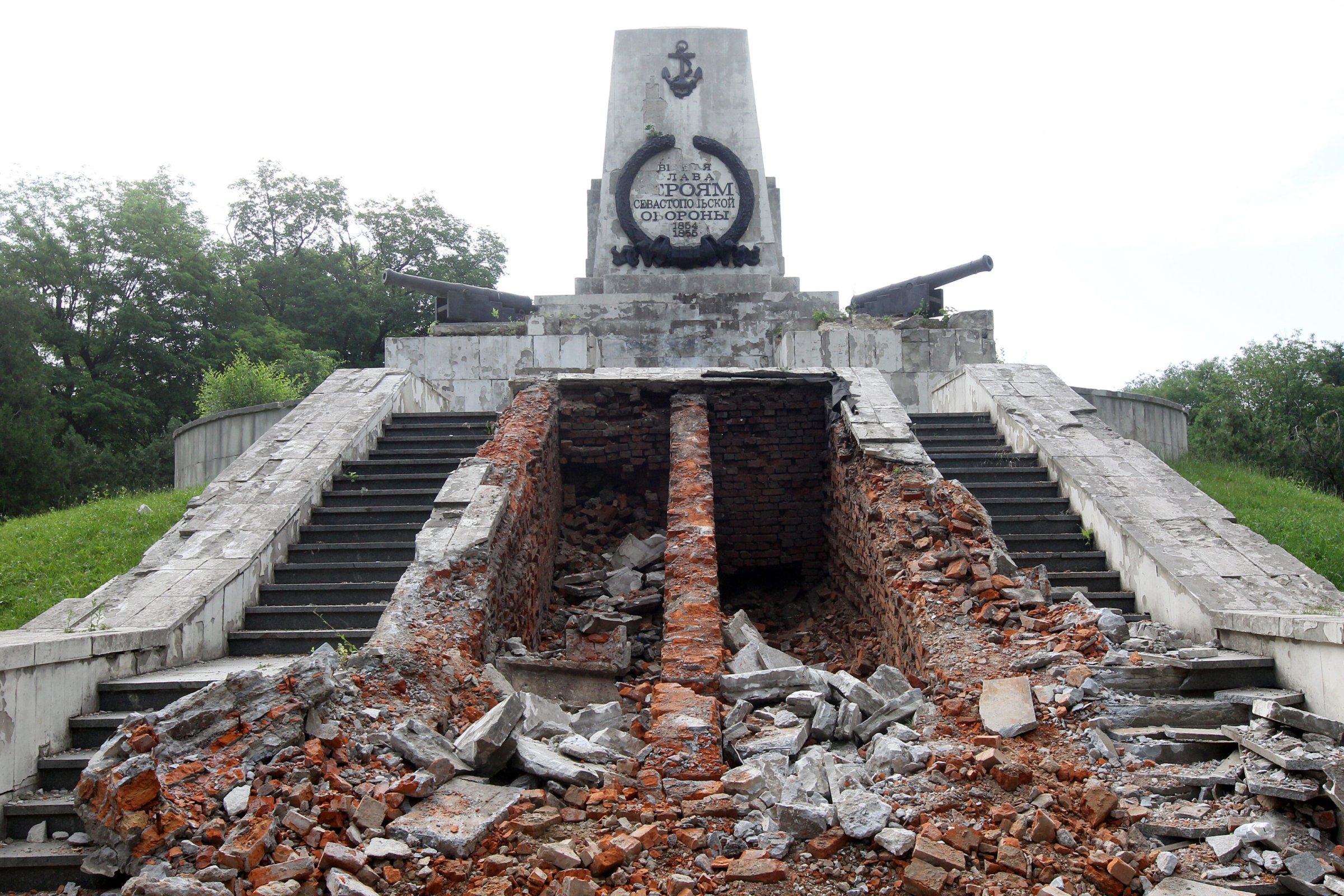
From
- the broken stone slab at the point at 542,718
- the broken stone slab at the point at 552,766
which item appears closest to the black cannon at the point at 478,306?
the broken stone slab at the point at 542,718

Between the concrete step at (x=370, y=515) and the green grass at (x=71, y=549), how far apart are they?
1.54 metres

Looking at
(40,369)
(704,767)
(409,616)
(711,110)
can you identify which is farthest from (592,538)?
(40,369)

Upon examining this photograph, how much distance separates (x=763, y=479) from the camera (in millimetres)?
8789

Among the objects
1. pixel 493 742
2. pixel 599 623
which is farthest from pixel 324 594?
pixel 493 742

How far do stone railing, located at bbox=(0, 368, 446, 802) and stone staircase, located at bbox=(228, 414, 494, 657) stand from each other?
0.42ft

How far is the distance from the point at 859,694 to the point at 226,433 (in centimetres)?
952

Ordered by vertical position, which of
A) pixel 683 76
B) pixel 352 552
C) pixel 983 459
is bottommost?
pixel 352 552

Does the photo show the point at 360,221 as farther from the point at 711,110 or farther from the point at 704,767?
the point at 704,767

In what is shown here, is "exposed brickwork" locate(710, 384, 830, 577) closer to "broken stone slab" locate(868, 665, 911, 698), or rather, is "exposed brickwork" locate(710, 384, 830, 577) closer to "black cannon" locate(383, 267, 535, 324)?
"broken stone slab" locate(868, 665, 911, 698)

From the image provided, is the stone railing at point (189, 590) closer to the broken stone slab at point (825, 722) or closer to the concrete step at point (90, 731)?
the concrete step at point (90, 731)

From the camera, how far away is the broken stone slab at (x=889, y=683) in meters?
5.27

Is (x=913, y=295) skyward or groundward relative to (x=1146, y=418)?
skyward

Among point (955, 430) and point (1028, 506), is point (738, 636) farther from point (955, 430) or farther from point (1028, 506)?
point (955, 430)

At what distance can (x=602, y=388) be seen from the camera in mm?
8758
